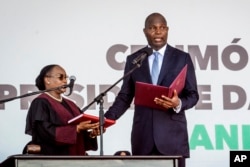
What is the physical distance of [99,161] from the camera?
4.14m

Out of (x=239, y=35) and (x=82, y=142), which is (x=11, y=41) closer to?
(x=82, y=142)

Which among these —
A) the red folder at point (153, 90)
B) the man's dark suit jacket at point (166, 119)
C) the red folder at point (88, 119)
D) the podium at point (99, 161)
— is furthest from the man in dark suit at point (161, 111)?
the podium at point (99, 161)

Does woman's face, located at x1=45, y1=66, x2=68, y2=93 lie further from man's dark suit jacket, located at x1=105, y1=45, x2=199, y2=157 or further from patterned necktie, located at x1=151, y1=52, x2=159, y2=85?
patterned necktie, located at x1=151, y1=52, x2=159, y2=85

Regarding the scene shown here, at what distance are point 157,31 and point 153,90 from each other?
728mm

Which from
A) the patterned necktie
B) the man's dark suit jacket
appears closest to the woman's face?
the man's dark suit jacket

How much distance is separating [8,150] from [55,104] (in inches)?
40.9

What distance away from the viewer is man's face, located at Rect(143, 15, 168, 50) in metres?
5.47

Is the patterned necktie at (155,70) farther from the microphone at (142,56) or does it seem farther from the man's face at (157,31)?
the microphone at (142,56)

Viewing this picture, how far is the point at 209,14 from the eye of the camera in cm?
655

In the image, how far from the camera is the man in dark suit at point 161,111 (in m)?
5.27

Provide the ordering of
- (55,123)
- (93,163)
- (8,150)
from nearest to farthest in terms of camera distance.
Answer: (93,163)
(55,123)
(8,150)

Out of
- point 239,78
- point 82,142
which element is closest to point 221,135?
point 239,78

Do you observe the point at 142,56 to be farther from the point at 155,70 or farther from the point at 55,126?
the point at 55,126

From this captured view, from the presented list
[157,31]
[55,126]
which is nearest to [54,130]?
[55,126]
